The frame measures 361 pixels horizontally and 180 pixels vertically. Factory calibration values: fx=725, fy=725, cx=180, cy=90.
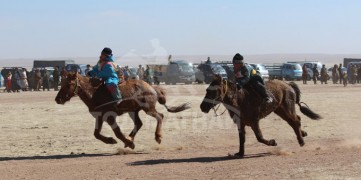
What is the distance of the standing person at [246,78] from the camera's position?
13.6 metres

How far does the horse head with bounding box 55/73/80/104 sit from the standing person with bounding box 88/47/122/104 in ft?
1.87

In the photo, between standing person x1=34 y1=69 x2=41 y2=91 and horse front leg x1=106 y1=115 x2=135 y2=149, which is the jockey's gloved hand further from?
standing person x1=34 y1=69 x2=41 y2=91

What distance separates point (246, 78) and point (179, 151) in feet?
6.98

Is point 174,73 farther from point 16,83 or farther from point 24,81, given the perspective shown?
point 16,83

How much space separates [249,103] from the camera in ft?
44.8

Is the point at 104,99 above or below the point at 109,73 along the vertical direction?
below

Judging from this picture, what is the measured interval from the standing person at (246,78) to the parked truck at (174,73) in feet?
120

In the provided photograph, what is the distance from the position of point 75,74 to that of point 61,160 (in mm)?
1846

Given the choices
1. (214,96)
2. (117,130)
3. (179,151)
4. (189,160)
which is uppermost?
(214,96)

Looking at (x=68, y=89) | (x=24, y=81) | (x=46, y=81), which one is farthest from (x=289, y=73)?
(x=68, y=89)

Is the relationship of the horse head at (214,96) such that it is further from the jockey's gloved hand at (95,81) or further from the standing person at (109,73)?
the jockey's gloved hand at (95,81)

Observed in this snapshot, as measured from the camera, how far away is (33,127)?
19953 millimetres

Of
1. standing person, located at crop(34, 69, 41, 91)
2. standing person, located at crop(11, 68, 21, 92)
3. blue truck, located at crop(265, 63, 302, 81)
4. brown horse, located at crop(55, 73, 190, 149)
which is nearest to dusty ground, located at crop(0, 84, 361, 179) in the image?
brown horse, located at crop(55, 73, 190, 149)

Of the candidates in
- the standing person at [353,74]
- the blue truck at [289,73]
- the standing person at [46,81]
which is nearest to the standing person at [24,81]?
the standing person at [46,81]
